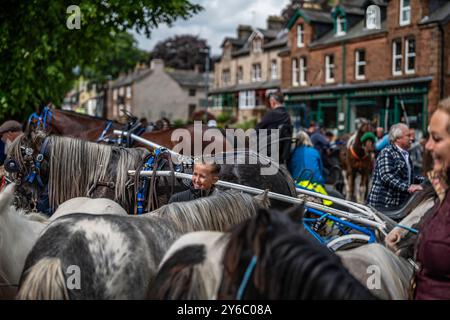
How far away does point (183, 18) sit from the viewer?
1385 centimetres

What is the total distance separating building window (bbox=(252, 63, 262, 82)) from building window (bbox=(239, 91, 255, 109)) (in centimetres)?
141

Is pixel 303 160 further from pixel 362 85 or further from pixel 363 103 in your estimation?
pixel 363 103

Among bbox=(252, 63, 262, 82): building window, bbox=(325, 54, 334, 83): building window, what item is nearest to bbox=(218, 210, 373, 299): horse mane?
bbox=(325, 54, 334, 83): building window

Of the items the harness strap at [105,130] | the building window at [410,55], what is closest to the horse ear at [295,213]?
the harness strap at [105,130]

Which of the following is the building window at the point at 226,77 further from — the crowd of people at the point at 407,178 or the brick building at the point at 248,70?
the crowd of people at the point at 407,178

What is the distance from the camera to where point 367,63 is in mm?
31312

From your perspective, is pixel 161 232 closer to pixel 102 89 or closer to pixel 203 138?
pixel 203 138

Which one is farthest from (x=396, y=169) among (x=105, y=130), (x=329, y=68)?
(x=329, y=68)

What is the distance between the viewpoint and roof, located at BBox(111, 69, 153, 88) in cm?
5969

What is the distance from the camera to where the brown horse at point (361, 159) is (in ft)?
45.6

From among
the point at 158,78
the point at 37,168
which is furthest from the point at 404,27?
the point at 158,78

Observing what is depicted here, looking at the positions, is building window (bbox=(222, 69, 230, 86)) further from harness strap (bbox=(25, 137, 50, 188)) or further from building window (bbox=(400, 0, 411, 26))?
harness strap (bbox=(25, 137, 50, 188))

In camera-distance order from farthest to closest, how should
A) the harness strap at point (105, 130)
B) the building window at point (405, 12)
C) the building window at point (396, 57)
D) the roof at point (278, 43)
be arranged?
the roof at point (278, 43), the building window at point (396, 57), the building window at point (405, 12), the harness strap at point (105, 130)

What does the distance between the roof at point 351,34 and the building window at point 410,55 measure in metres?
1.99
